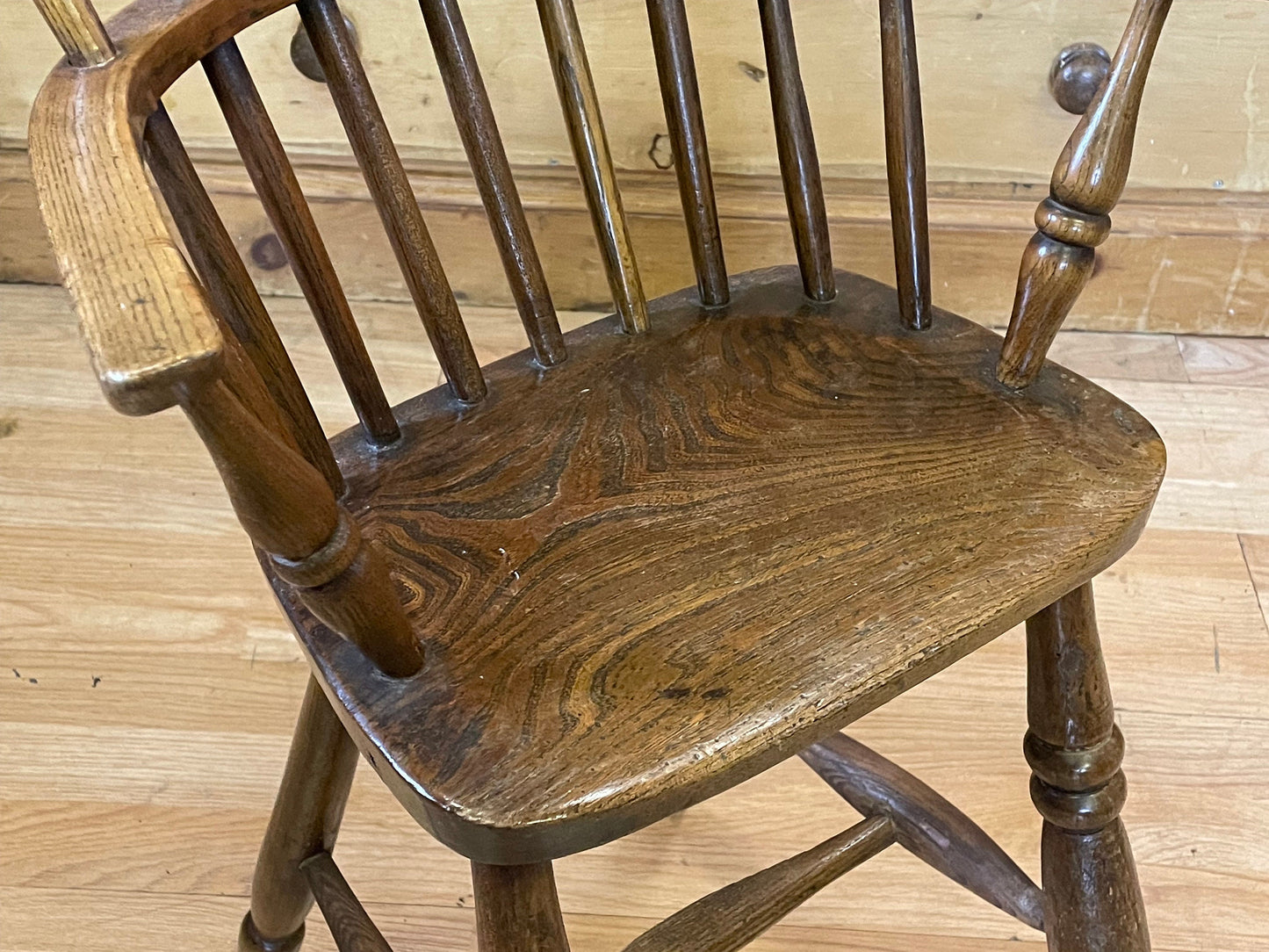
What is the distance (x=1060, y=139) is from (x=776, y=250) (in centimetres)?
31

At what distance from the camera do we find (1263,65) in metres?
1.16

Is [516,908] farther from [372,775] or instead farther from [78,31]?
[372,775]

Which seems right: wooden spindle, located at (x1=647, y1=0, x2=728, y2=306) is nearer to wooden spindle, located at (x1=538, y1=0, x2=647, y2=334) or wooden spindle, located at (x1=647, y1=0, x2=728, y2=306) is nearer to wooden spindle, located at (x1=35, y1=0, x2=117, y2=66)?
wooden spindle, located at (x1=538, y1=0, x2=647, y2=334)

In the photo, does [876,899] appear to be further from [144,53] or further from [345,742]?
[144,53]

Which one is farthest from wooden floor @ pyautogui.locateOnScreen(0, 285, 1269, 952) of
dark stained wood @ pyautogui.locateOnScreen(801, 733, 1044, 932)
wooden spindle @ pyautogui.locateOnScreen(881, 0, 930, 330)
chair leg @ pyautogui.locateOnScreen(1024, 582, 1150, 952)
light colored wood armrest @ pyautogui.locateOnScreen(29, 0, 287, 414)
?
light colored wood armrest @ pyautogui.locateOnScreen(29, 0, 287, 414)

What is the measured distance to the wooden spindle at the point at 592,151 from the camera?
0.67 m

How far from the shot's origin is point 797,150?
0.71m

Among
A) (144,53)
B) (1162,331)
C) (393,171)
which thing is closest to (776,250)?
(1162,331)

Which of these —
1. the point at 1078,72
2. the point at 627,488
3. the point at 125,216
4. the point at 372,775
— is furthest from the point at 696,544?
the point at 1078,72

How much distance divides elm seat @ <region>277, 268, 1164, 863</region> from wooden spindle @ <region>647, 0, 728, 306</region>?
1.5 inches

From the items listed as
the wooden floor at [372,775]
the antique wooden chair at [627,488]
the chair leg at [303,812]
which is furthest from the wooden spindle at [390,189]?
the wooden floor at [372,775]

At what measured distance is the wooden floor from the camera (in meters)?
0.92

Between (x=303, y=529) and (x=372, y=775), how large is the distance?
660 millimetres

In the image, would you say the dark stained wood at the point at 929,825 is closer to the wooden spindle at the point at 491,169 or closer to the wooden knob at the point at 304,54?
the wooden spindle at the point at 491,169
